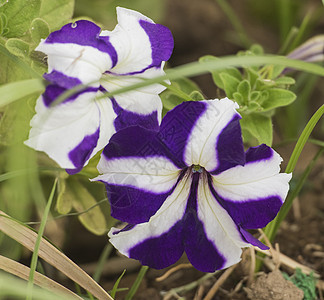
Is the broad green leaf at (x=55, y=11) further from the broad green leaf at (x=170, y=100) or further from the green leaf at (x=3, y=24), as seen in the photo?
the broad green leaf at (x=170, y=100)

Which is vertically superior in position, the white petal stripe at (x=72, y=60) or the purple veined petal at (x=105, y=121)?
the white petal stripe at (x=72, y=60)

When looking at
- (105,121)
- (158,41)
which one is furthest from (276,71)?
(105,121)

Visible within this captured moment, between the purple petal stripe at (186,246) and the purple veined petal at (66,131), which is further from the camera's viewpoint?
the purple petal stripe at (186,246)

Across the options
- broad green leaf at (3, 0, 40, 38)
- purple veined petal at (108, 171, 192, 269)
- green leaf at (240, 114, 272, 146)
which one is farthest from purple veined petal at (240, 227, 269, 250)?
broad green leaf at (3, 0, 40, 38)

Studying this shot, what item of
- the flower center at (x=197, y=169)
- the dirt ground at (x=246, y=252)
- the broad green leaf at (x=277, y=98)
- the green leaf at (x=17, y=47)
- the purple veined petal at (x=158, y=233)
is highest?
the green leaf at (x=17, y=47)

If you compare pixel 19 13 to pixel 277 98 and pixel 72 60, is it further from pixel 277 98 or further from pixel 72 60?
pixel 277 98

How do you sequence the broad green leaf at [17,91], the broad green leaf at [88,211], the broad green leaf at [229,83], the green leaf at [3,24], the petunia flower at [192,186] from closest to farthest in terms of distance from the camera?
the broad green leaf at [17,91]
the petunia flower at [192,186]
the green leaf at [3,24]
the broad green leaf at [229,83]
the broad green leaf at [88,211]

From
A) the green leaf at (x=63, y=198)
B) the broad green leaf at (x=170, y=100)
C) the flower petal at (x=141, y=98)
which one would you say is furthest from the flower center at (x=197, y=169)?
the green leaf at (x=63, y=198)
